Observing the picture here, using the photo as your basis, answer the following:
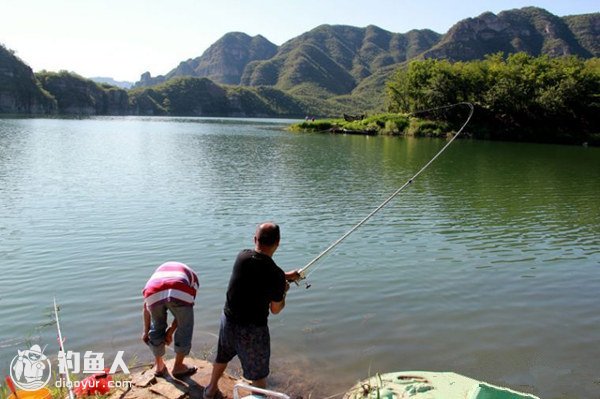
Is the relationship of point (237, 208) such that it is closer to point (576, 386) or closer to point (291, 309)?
point (291, 309)

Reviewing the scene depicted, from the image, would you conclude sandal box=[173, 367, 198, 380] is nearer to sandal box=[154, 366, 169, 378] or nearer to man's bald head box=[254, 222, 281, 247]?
sandal box=[154, 366, 169, 378]

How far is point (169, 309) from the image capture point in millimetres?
5949

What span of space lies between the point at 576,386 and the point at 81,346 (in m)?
7.73

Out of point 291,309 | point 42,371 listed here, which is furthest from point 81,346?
point 291,309

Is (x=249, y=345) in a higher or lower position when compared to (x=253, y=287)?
lower

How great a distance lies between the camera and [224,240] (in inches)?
581

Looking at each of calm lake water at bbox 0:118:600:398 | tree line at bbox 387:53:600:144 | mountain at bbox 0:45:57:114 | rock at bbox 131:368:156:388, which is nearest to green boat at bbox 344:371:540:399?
calm lake water at bbox 0:118:600:398

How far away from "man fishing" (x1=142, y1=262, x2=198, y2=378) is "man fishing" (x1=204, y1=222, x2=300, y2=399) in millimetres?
719

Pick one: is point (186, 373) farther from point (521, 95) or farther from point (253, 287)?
point (521, 95)

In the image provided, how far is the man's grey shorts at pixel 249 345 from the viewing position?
210 inches

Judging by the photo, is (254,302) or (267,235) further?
(254,302)

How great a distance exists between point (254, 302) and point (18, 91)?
214159 mm

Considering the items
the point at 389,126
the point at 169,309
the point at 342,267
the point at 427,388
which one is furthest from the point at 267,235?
the point at 389,126

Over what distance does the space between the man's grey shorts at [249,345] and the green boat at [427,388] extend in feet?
4.55
